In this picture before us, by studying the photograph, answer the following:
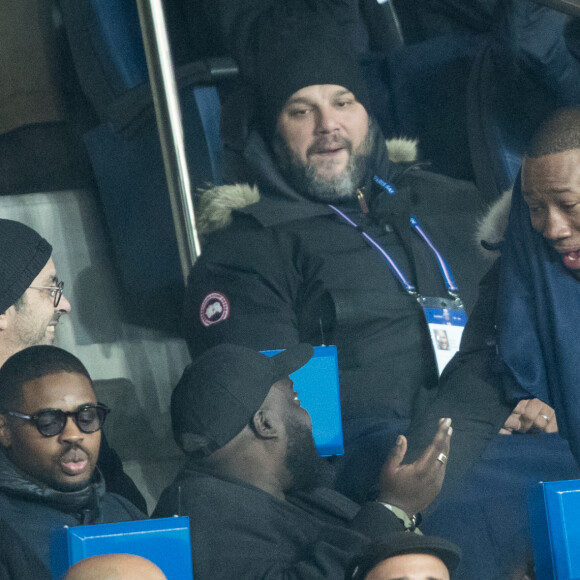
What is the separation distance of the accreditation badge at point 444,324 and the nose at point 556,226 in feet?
0.63

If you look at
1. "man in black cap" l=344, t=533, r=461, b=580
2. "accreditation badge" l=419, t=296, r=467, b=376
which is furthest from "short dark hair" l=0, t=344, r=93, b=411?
"accreditation badge" l=419, t=296, r=467, b=376

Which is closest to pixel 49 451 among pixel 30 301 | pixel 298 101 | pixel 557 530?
pixel 30 301

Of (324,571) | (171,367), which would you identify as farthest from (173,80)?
(324,571)

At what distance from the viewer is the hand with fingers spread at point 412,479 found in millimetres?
1646

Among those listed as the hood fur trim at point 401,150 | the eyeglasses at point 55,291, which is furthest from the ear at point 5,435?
the hood fur trim at point 401,150

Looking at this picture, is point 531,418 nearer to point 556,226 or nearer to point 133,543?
point 556,226

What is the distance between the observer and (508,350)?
1.88m

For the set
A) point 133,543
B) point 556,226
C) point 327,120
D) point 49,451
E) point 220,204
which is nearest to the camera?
point 133,543

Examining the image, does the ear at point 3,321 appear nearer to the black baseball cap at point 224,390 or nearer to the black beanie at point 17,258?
the black beanie at point 17,258

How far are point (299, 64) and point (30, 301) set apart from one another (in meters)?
0.71

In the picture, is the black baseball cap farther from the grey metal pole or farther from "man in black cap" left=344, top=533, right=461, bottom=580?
the grey metal pole

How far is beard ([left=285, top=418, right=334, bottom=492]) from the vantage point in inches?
65.1

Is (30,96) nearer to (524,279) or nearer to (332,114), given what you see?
(332,114)

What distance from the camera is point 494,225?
2053 millimetres
